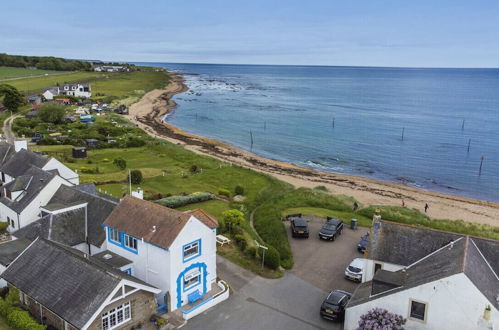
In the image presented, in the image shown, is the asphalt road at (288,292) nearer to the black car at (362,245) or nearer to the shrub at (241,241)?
the black car at (362,245)

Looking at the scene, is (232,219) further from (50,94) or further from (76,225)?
(50,94)

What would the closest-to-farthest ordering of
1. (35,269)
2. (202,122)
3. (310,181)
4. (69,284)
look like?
(69,284) → (35,269) → (310,181) → (202,122)

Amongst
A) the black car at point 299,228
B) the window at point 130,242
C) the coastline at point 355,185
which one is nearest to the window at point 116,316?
the window at point 130,242

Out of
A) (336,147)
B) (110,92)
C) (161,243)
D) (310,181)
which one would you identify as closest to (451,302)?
(161,243)

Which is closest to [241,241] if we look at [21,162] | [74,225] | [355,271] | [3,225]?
[355,271]

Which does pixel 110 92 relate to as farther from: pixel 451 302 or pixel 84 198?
pixel 451 302
